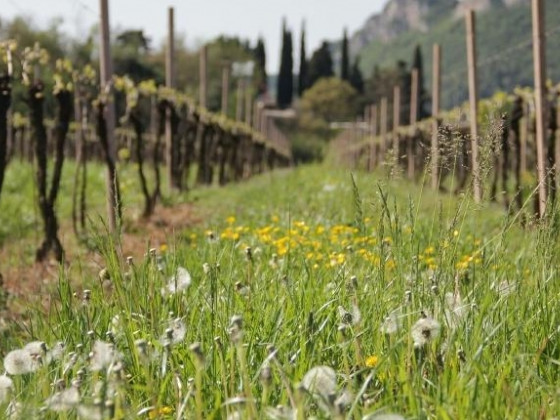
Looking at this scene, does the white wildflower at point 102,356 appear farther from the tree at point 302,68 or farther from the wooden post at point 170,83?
the tree at point 302,68

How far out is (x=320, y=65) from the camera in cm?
11969

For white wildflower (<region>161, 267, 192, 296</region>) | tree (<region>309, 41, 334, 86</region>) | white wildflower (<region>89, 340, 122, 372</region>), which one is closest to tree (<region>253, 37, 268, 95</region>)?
tree (<region>309, 41, 334, 86</region>)

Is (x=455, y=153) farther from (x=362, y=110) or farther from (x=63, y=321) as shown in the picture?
(x=362, y=110)

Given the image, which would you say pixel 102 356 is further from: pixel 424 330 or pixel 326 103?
pixel 326 103

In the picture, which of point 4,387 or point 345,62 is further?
point 345,62

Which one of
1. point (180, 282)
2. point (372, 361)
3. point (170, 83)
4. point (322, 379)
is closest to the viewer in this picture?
point (322, 379)

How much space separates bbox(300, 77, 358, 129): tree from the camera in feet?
331

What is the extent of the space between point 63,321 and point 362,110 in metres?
105

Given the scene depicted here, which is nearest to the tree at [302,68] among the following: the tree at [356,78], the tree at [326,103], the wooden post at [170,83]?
the tree at [356,78]

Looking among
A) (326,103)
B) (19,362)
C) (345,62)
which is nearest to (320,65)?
(345,62)

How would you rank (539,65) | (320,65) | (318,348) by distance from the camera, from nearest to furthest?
1. (318,348)
2. (539,65)
3. (320,65)

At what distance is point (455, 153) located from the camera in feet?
7.70

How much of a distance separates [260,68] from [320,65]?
37.1 ft

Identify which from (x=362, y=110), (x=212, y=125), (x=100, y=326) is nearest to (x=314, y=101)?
(x=362, y=110)
